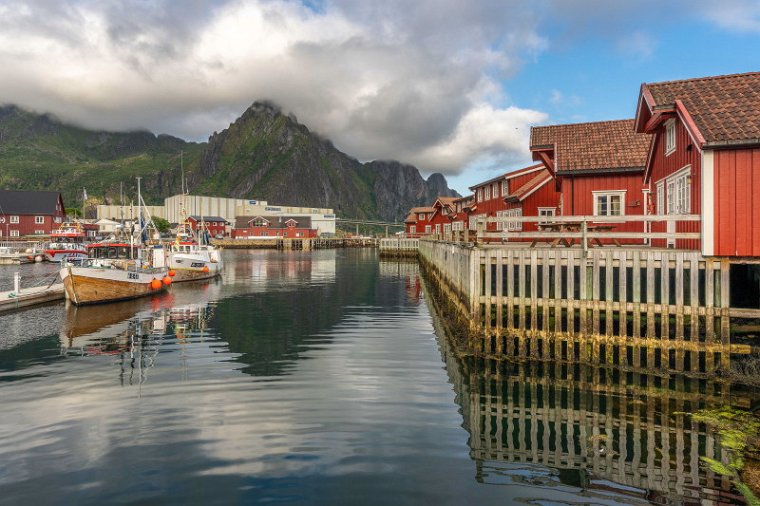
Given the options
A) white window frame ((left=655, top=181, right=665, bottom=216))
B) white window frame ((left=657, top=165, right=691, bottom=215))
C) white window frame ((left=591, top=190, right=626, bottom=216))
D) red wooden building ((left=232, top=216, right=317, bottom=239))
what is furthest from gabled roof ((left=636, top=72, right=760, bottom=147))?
red wooden building ((left=232, top=216, right=317, bottom=239))

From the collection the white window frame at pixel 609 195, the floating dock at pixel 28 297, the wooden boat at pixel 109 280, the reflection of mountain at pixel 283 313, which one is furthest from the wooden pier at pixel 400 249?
the white window frame at pixel 609 195

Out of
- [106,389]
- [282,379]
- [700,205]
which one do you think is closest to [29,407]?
[106,389]

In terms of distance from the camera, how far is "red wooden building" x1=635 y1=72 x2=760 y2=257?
14156 mm

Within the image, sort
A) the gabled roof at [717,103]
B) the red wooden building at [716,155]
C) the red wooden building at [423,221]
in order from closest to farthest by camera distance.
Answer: the red wooden building at [716,155]
the gabled roof at [717,103]
the red wooden building at [423,221]

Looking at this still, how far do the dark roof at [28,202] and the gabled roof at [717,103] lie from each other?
133m

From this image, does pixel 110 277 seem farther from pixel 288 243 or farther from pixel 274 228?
pixel 274 228

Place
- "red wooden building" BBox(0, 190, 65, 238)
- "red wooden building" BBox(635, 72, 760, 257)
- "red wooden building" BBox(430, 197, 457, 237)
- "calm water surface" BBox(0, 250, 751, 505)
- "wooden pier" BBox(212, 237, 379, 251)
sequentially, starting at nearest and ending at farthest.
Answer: "calm water surface" BBox(0, 250, 751, 505), "red wooden building" BBox(635, 72, 760, 257), "red wooden building" BBox(430, 197, 457, 237), "red wooden building" BBox(0, 190, 65, 238), "wooden pier" BBox(212, 237, 379, 251)

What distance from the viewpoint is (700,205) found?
1510cm

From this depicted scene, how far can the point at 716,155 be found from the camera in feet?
47.9

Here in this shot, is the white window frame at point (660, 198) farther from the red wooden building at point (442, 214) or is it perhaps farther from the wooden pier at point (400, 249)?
the wooden pier at point (400, 249)

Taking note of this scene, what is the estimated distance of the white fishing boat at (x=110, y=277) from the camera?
3156 cm

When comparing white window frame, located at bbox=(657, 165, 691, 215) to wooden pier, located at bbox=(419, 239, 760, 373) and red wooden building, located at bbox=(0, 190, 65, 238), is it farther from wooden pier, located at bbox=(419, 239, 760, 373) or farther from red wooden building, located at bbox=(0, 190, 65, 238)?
red wooden building, located at bbox=(0, 190, 65, 238)

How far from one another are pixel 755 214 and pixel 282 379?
14.8m

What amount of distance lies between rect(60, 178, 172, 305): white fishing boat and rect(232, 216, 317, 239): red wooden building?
4445 inches
